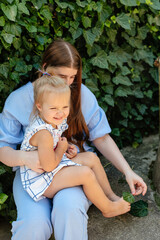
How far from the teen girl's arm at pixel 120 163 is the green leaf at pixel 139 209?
151 mm

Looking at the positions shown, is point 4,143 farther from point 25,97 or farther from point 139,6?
point 139,6

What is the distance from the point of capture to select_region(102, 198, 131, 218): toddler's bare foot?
2021 mm

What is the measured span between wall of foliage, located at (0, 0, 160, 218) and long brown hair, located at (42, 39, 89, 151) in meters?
0.23

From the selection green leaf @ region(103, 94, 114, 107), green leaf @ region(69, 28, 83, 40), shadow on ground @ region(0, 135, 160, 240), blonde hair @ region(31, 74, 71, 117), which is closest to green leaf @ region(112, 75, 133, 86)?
green leaf @ region(103, 94, 114, 107)

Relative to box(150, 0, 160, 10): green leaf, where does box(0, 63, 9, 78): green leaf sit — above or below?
below

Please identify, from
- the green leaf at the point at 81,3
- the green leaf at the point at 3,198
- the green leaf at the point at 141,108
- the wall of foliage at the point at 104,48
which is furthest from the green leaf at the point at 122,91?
the green leaf at the point at 3,198

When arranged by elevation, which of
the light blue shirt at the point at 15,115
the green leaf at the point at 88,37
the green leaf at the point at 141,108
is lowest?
the green leaf at the point at 141,108

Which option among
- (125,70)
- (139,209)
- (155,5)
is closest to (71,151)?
(139,209)

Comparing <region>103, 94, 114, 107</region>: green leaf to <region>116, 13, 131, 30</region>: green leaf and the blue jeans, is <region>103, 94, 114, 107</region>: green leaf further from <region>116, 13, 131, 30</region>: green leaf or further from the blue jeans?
the blue jeans

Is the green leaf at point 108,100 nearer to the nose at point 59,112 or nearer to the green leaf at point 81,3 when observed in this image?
the green leaf at point 81,3

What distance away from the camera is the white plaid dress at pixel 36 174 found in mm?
1824

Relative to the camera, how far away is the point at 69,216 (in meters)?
1.71

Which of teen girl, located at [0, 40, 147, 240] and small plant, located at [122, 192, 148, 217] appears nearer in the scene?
teen girl, located at [0, 40, 147, 240]

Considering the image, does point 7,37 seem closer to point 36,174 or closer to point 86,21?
point 86,21
